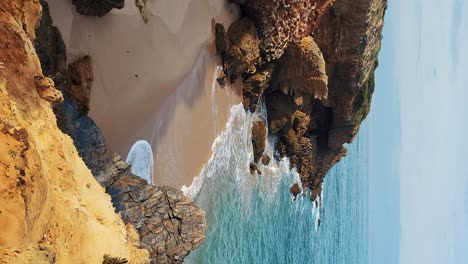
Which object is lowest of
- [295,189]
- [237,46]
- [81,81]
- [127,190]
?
[127,190]

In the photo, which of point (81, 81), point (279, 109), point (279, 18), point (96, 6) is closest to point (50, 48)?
point (81, 81)

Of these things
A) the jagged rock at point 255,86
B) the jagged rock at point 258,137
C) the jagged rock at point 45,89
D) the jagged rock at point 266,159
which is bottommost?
the jagged rock at point 45,89

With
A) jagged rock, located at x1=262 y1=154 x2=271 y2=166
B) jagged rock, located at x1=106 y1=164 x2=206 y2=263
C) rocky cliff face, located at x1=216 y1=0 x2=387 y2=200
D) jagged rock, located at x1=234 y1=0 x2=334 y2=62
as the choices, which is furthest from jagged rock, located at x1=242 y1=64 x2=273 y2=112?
jagged rock, located at x1=106 y1=164 x2=206 y2=263

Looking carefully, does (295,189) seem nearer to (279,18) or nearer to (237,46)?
(279,18)

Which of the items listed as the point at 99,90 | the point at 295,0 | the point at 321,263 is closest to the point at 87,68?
the point at 99,90

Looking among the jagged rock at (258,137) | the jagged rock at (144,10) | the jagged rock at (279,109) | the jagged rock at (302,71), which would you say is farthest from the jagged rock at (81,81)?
the jagged rock at (279,109)

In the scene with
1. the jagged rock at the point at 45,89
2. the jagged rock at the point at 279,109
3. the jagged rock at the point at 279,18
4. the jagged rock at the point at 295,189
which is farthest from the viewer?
the jagged rock at the point at 295,189

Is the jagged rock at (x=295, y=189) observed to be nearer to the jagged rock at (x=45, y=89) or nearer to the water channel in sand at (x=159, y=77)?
the water channel in sand at (x=159, y=77)
